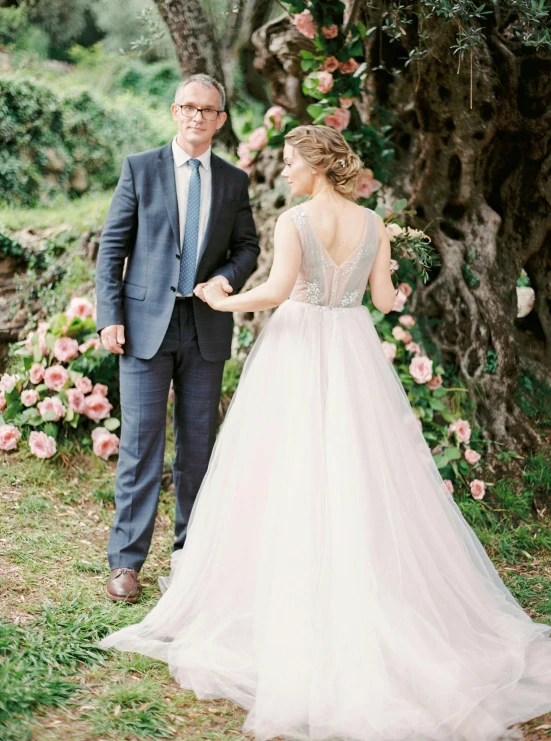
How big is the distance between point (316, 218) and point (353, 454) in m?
0.90

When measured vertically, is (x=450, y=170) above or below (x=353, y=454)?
above

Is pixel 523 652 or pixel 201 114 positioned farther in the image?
pixel 201 114

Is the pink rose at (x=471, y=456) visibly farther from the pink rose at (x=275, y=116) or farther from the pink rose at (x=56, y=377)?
the pink rose at (x=56, y=377)

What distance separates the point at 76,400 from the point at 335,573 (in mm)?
2531

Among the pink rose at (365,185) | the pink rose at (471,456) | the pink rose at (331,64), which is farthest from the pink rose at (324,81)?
the pink rose at (471,456)

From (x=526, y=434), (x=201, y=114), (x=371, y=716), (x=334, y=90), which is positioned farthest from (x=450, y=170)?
(x=371, y=716)

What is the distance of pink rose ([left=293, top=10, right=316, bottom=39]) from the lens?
4.44 metres

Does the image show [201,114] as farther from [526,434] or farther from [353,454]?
[526,434]

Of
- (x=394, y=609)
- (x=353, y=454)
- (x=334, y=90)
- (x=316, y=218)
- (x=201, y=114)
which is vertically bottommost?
(x=394, y=609)

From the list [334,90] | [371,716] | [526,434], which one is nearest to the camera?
[371,716]

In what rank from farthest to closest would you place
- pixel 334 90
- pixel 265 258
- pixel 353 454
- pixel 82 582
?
pixel 265 258 < pixel 334 90 < pixel 82 582 < pixel 353 454

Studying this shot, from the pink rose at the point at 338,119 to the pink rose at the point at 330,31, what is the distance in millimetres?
403

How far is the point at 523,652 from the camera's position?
2.86m

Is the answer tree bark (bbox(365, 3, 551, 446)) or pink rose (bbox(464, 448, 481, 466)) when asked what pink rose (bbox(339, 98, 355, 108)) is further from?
pink rose (bbox(464, 448, 481, 466))
